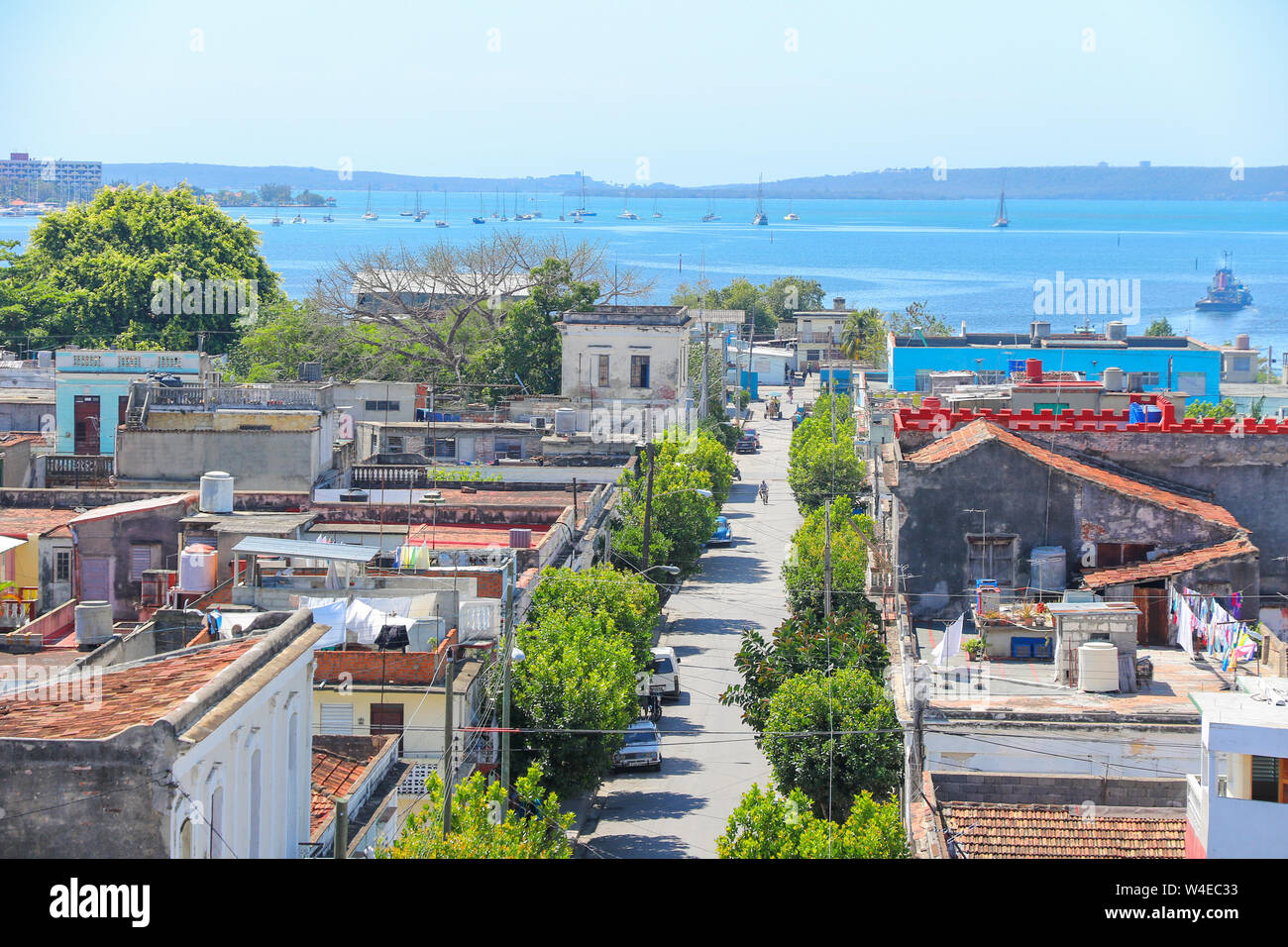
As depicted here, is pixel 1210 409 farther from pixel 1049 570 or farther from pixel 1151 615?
pixel 1151 615

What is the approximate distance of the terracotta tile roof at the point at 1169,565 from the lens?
893 inches

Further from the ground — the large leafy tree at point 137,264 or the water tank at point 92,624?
the large leafy tree at point 137,264

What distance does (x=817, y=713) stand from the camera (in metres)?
23.7

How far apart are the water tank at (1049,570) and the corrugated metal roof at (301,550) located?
10.2 meters

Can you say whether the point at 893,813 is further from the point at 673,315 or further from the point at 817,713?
the point at 673,315

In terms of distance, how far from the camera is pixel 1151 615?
2272 cm

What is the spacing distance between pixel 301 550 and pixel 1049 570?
11396 millimetres

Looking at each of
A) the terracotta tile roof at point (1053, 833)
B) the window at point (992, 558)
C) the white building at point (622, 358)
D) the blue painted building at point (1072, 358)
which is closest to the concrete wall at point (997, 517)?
the window at point (992, 558)

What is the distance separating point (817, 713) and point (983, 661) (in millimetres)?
3156

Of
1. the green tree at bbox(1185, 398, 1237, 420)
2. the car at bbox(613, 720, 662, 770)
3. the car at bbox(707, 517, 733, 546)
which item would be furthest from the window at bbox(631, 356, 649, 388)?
the car at bbox(613, 720, 662, 770)

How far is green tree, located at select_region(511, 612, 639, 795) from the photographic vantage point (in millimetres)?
24406

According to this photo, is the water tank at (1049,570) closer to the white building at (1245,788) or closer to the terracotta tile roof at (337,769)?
the terracotta tile roof at (337,769)

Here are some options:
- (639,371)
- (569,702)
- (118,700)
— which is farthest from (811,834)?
(639,371)
